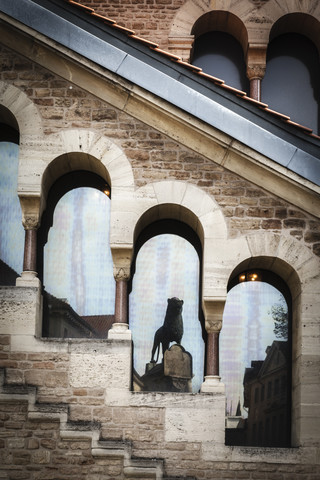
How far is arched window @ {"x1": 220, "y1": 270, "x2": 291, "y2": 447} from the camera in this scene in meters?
9.02

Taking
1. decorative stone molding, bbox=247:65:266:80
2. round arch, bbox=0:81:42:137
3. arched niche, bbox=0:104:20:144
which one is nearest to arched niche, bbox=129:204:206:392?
round arch, bbox=0:81:42:137

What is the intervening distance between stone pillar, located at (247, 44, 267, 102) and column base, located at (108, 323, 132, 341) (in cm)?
457

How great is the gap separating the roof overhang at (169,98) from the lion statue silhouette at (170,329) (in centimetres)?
185

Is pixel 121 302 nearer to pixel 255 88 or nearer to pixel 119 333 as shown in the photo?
pixel 119 333

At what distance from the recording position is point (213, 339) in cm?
877

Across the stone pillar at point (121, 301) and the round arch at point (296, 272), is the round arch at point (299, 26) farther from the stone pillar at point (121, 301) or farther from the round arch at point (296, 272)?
the stone pillar at point (121, 301)

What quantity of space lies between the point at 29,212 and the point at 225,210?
239 cm

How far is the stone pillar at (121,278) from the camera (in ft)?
28.8

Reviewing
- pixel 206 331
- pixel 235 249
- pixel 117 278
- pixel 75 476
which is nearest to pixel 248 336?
pixel 206 331

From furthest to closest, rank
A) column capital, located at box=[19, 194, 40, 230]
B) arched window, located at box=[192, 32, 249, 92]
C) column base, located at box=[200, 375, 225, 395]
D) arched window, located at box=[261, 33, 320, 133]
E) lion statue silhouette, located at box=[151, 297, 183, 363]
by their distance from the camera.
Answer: arched window, located at box=[192, 32, 249, 92]
arched window, located at box=[261, 33, 320, 133]
lion statue silhouette, located at box=[151, 297, 183, 363]
column capital, located at box=[19, 194, 40, 230]
column base, located at box=[200, 375, 225, 395]

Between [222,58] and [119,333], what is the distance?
5201 mm

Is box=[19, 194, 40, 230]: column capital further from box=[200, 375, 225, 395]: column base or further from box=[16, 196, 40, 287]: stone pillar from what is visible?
box=[200, 375, 225, 395]: column base

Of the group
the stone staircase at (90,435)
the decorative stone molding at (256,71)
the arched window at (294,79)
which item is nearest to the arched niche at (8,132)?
the stone staircase at (90,435)

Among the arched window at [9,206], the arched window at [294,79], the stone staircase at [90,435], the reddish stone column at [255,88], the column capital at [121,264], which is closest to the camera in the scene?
the stone staircase at [90,435]
